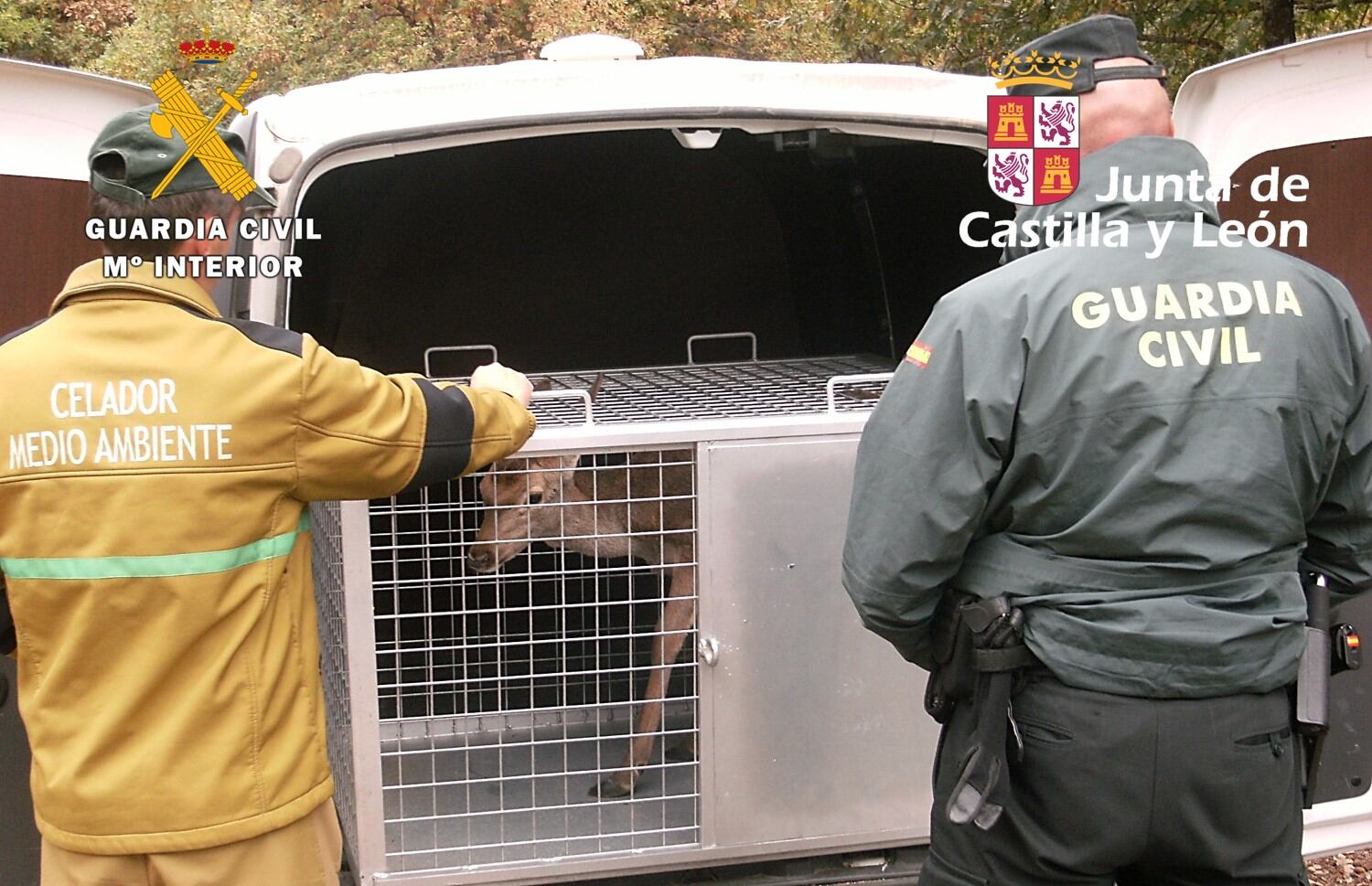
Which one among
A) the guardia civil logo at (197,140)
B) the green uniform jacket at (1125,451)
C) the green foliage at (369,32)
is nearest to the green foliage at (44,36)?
the green foliage at (369,32)

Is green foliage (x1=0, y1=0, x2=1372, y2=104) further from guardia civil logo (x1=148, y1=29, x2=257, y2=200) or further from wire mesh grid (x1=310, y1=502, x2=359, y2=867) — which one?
guardia civil logo (x1=148, y1=29, x2=257, y2=200)

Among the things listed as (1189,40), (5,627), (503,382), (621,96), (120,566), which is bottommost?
(5,627)

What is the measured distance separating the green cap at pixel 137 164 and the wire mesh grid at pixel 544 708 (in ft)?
2.48

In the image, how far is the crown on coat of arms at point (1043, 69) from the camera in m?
2.38

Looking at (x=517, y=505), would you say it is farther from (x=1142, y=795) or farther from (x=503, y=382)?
(x=1142, y=795)

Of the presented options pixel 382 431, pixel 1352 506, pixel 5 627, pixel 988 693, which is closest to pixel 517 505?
pixel 382 431

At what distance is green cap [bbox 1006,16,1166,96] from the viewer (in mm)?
2330

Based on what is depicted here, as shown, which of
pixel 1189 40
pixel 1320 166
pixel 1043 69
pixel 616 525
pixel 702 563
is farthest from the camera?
pixel 1189 40

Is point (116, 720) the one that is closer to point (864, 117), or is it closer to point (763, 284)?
point (864, 117)

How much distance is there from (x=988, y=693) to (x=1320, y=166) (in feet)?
5.59

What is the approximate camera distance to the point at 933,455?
2.13m

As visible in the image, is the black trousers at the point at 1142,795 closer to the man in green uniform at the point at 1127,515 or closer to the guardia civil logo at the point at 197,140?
the man in green uniform at the point at 1127,515

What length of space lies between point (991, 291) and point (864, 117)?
35.9 inches

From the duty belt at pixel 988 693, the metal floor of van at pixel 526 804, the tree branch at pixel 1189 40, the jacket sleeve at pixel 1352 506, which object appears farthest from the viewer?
the tree branch at pixel 1189 40
